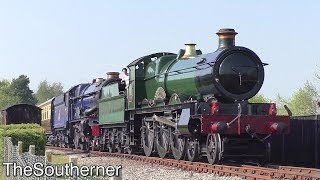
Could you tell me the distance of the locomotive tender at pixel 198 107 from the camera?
14.7 meters

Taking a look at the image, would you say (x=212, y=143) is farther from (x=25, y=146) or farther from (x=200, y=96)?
(x=25, y=146)

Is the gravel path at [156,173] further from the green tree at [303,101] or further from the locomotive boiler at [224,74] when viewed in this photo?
the green tree at [303,101]

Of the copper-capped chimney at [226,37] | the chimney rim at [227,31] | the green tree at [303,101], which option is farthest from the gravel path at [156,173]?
the green tree at [303,101]

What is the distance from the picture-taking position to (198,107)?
14820 millimetres

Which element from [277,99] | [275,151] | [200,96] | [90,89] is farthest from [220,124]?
[277,99]

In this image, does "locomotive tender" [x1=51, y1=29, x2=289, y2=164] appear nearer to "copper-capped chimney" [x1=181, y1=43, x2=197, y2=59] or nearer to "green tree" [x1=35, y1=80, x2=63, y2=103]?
"copper-capped chimney" [x1=181, y1=43, x2=197, y2=59]

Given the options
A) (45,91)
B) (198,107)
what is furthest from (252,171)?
(45,91)

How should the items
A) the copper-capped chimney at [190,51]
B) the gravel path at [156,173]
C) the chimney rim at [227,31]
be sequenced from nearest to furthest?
the gravel path at [156,173], the chimney rim at [227,31], the copper-capped chimney at [190,51]

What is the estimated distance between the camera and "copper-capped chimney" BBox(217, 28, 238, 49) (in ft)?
50.9

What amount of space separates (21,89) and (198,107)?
85.3 metres

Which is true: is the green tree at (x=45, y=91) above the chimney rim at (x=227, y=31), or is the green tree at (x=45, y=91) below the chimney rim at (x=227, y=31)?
above

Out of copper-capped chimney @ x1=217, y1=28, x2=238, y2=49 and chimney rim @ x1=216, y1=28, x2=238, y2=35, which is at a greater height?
chimney rim @ x1=216, y1=28, x2=238, y2=35

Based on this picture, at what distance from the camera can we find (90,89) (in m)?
28.4

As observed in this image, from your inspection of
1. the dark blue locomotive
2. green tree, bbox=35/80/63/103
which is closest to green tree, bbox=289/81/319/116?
the dark blue locomotive
